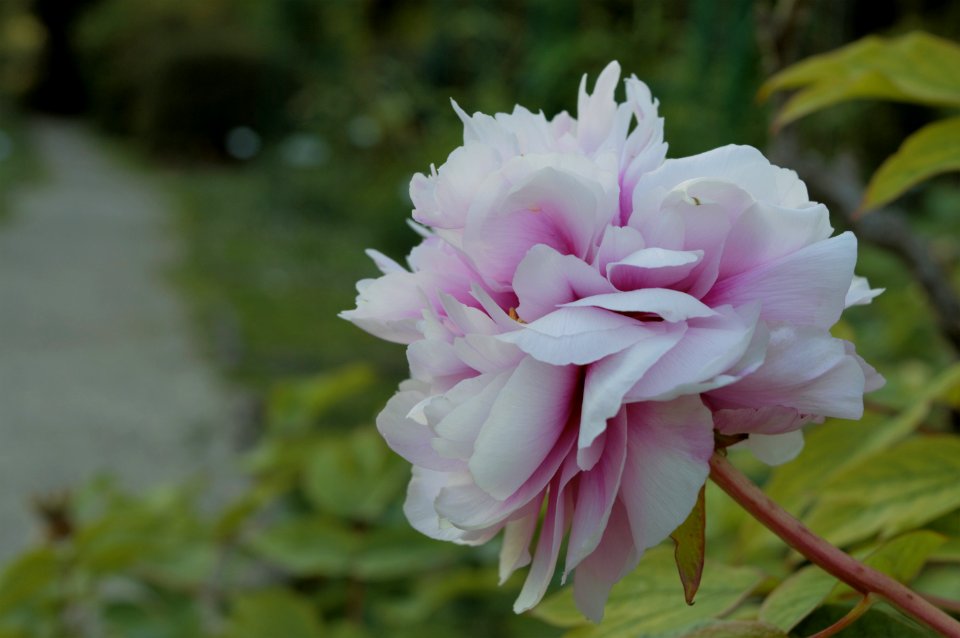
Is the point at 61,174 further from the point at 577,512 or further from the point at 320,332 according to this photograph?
the point at 577,512

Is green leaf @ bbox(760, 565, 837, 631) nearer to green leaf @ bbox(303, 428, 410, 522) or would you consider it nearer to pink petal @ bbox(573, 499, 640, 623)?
Result: pink petal @ bbox(573, 499, 640, 623)

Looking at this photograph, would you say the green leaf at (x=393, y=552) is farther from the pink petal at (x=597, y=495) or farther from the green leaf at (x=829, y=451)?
the pink petal at (x=597, y=495)

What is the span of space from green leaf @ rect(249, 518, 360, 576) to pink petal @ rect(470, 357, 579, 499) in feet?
2.38

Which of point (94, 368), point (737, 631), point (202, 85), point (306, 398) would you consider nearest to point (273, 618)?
point (306, 398)

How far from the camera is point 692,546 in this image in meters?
0.32

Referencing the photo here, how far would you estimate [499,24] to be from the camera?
496 cm

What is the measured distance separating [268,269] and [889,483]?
16.3 feet

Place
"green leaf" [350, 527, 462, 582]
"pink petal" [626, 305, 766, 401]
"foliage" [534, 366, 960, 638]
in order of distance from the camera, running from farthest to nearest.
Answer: "green leaf" [350, 527, 462, 582] < "foliage" [534, 366, 960, 638] < "pink petal" [626, 305, 766, 401]

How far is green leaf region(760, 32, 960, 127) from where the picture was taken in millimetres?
591

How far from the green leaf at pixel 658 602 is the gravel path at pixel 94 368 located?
33.7 inches

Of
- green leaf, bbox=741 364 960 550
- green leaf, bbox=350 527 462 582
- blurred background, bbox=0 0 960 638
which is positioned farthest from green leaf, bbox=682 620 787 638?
green leaf, bbox=350 527 462 582

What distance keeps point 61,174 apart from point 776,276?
9.07 m

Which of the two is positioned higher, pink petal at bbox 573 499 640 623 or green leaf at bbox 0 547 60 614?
pink petal at bbox 573 499 640 623

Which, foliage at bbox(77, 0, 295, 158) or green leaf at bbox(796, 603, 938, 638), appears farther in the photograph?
foliage at bbox(77, 0, 295, 158)
